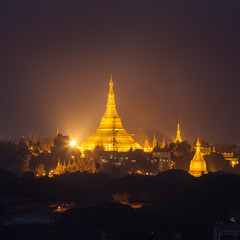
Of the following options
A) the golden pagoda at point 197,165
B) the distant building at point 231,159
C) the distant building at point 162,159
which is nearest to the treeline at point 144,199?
the golden pagoda at point 197,165

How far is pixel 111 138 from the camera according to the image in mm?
143125

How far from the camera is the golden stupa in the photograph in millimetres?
140500

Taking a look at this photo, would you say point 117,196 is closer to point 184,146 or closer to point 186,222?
point 186,222

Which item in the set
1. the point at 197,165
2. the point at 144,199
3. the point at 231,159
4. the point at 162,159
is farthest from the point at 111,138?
the point at 144,199

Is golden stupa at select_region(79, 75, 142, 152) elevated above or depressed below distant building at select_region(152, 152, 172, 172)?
above

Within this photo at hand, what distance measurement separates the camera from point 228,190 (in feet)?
274

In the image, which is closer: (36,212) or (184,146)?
(36,212)

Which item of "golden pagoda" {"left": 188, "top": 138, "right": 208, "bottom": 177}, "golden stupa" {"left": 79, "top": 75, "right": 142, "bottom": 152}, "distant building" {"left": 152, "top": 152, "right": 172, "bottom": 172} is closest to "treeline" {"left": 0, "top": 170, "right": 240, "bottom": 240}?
"golden pagoda" {"left": 188, "top": 138, "right": 208, "bottom": 177}

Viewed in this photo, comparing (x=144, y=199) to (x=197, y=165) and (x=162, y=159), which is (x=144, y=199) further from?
(x=162, y=159)

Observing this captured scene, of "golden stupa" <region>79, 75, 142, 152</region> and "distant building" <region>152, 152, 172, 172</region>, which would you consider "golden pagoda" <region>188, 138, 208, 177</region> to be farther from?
"golden stupa" <region>79, 75, 142, 152</region>

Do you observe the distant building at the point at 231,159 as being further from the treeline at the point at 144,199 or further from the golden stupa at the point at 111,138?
the treeline at the point at 144,199

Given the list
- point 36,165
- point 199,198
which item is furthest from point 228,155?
point 199,198

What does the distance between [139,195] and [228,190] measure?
561 centimetres

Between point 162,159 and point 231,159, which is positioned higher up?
point 231,159
